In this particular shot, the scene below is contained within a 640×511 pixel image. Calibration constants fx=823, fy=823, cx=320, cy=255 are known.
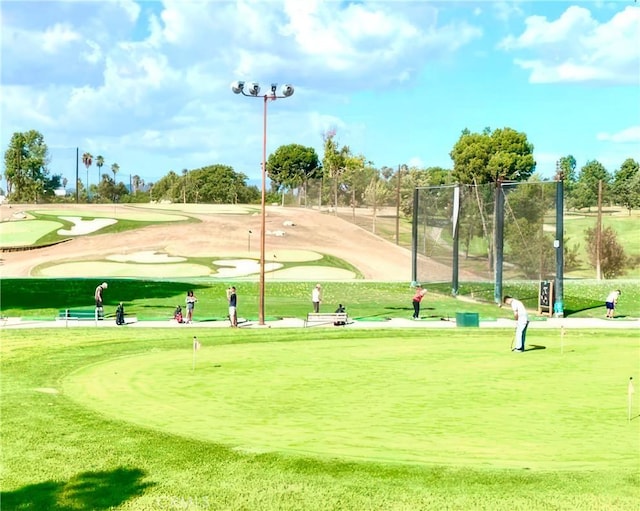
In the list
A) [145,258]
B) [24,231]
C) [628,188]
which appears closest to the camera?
[145,258]

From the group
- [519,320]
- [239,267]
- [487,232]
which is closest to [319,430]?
[519,320]

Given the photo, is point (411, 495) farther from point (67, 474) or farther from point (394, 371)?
point (394, 371)

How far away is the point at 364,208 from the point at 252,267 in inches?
1598

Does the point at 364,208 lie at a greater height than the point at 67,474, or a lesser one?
greater

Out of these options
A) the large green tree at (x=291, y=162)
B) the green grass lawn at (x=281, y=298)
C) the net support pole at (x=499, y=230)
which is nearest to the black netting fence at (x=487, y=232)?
the net support pole at (x=499, y=230)

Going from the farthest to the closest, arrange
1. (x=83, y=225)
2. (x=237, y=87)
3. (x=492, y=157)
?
(x=492, y=157), (x=83, y=225), (x=237, y=87)

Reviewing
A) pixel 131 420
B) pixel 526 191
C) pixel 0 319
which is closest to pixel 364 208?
pixel 526 191

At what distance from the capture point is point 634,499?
1262cm

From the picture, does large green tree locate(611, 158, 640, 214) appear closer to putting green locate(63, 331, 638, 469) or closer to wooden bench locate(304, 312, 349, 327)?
wooden bench locate(304, 312, 349, 327)

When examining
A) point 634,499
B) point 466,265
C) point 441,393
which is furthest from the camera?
point 466,265

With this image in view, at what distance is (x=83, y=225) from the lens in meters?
88.8

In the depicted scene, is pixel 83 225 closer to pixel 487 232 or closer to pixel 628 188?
pixel 487 232

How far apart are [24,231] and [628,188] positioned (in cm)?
8629

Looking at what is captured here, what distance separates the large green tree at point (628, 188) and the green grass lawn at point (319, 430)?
93.0 m
